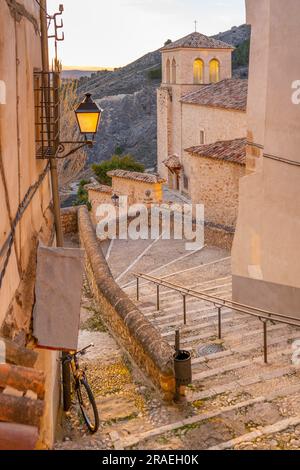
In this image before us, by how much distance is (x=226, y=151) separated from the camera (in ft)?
63.7

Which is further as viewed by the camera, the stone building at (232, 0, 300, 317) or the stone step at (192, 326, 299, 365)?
the stone building at (232, 0, 300, 317)

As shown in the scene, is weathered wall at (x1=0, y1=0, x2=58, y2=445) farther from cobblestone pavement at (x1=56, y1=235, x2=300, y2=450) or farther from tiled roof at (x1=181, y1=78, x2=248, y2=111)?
tiled roof at (x1=181, y1=78, x2=248, y2=111)

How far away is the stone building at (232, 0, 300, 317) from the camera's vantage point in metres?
8.89

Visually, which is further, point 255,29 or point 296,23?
point 255,29

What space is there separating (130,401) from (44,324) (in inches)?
102

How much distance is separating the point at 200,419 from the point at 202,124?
1051 inches

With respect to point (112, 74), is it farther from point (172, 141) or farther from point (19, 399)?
point (19, 399)

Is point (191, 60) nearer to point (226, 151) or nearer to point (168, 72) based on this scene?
point (168, 72)

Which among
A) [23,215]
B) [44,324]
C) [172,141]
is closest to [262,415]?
[44,324]

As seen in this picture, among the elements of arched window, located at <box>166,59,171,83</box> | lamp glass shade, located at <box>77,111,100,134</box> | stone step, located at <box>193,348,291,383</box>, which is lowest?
stone step, located at <box>193,348,291,383</box>

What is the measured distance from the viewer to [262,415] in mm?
5957

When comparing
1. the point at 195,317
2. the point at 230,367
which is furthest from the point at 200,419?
the point at 195,317

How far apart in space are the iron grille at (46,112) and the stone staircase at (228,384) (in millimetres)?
3287

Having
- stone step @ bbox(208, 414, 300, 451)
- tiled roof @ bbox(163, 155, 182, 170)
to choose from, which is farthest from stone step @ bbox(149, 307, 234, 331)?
tiled roof @ bbox(163, 155, 182, 170)
